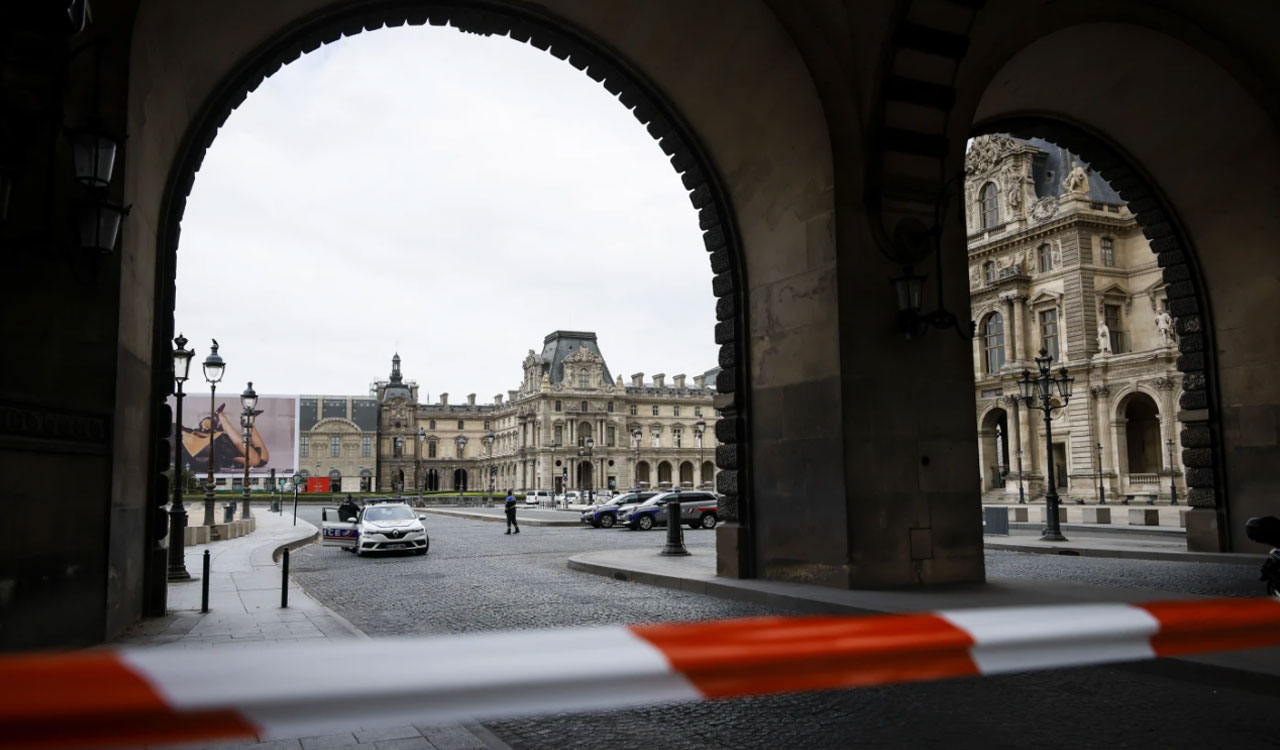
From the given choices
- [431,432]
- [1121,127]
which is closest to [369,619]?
[1121,127]

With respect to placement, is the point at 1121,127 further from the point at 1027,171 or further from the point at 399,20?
the point at 1027,171

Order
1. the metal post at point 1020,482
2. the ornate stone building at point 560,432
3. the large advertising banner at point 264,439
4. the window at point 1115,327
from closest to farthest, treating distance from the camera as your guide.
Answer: the metal post at point 1020,482 < the window at point 1115,327 < the large advertising banner at point 264,439 < the ornate stone building at point 560,432

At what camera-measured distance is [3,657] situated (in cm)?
133

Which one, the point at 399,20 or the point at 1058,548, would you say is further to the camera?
the point at 1058,548

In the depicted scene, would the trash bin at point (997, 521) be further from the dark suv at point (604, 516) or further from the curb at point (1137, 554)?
the dark suv at point (604, 516)

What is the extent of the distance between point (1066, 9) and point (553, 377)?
110 meters

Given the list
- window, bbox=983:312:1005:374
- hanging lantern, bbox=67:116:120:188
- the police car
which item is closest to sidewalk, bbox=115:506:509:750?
the police car

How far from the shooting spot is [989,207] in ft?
168

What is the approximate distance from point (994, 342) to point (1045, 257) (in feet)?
18.4

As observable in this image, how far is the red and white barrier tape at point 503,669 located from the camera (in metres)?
1.29

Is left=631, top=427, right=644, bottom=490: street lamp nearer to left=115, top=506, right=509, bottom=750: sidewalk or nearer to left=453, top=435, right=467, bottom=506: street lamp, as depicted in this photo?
left=453, top=435, right=467, bottom=506: street lamp

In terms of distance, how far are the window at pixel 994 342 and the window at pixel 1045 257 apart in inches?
144

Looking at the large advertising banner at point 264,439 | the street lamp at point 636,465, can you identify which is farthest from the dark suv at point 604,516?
the street lamp at point 636,465

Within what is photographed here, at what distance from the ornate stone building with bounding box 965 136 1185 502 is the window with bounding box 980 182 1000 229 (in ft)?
0.22
